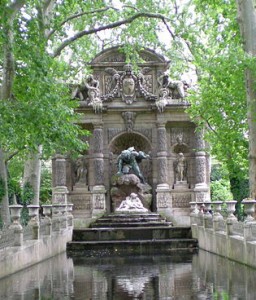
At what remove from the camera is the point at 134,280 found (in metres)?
11.0

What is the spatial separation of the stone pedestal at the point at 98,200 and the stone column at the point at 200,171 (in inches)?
156

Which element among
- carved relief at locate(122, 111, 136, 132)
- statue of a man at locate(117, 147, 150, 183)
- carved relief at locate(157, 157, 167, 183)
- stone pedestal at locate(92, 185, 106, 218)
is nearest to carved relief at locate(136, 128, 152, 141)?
carved relief at locate(122, 111, 136, 132)

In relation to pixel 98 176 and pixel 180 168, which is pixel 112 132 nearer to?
pixel 98 176

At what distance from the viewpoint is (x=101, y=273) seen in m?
12.4

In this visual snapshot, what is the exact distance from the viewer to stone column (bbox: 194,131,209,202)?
24.2 m

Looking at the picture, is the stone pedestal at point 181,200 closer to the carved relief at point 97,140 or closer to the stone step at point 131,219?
the stone step at point 131,219

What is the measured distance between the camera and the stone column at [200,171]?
79.4 feet

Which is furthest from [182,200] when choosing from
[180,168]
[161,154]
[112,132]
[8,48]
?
[8,48]

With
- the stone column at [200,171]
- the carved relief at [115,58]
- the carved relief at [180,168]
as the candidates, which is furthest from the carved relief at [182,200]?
the carved relief at [115,58]

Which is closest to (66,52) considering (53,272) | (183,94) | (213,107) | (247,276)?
(183,94)

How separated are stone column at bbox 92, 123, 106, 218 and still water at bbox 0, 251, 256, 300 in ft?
27.7

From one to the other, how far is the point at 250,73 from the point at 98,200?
9915 mm

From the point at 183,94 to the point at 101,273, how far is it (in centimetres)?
1370

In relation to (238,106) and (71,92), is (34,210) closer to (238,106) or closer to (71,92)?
(238,106)
